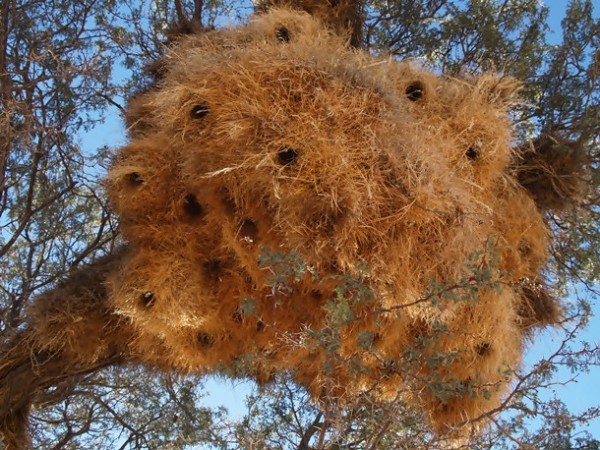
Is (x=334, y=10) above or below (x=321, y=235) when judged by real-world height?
above

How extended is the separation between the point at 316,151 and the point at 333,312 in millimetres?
801

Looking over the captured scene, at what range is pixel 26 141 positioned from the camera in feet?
18.4

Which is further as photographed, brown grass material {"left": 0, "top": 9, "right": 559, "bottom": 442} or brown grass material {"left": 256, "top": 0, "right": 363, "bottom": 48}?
brown grass material {"left": 256, "top": 0, "right": 363, "bottom": 48}

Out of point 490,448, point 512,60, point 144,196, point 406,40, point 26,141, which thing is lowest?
point 490,448

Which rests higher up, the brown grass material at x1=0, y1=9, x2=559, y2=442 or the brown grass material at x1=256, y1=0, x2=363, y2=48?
the brown grass material at x1=256, y1=0, x2=363, y2=48

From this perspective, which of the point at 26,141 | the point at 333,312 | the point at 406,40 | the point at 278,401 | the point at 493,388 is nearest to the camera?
the point at 333,312

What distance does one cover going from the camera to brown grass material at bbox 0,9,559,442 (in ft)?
13.3

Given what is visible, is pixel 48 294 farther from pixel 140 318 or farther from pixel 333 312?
pixel 333 312

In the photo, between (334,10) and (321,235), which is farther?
(334,10)

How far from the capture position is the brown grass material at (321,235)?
405cm

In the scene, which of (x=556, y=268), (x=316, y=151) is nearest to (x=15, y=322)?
(x=316, y=151)

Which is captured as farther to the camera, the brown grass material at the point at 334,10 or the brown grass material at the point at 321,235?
the brown grass material at the point at 334,10

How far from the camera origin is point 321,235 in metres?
4.11

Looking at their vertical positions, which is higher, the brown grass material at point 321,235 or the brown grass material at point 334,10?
the brown grass material at point 334,10
